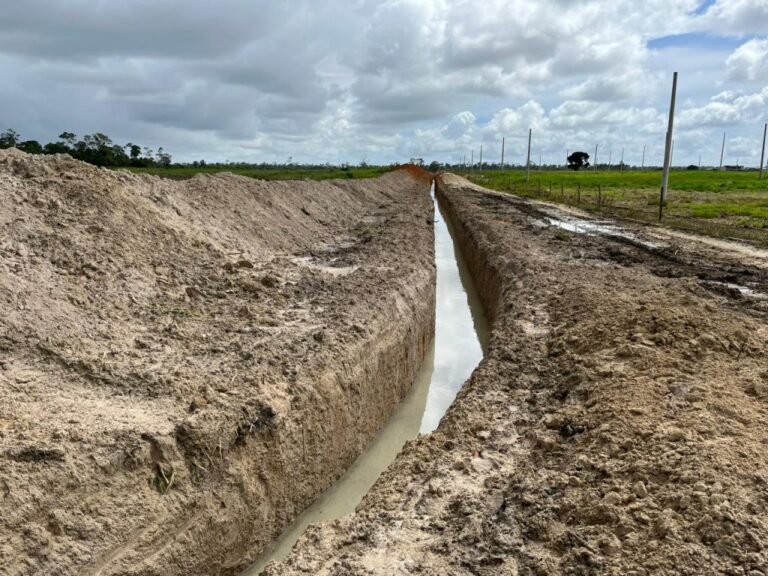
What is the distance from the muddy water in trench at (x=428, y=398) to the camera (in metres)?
5.93

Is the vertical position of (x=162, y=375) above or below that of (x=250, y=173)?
below

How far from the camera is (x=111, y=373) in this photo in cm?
536

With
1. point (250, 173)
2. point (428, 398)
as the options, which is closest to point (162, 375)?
point (428, 398)

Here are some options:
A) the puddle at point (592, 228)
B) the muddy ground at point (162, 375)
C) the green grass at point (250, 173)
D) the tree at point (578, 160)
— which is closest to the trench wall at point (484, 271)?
the muddy ground at point (162, 375)

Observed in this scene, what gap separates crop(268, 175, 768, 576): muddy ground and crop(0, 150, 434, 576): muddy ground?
3.66 ft

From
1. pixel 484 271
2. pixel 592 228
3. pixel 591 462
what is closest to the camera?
pixel 591 462

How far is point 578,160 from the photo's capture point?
114m

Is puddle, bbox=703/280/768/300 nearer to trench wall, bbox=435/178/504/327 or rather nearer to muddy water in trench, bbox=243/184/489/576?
trench wall, bbox=435/178/504/327

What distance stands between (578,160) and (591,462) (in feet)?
392

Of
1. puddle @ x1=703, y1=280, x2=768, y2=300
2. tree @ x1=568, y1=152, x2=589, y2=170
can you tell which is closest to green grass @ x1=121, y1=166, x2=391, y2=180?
puddle @ x1=703, y1=280, x2=768, y2=300

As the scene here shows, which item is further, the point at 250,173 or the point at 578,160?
the point at 578,160

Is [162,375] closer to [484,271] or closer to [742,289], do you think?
[742,289]

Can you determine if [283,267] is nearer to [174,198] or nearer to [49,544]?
[174,198]

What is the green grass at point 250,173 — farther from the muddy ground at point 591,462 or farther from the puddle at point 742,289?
the muddy ground at point 591,462
